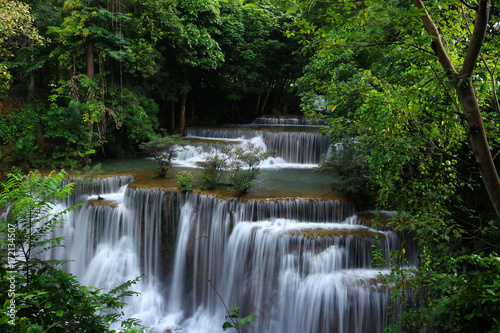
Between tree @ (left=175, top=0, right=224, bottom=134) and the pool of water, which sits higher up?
tree @ (left=175, top=0, right=224, bottom=134)

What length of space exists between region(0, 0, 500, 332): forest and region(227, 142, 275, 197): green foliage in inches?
80.6

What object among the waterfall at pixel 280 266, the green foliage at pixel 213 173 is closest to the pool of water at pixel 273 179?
the green foliage at pixel 213 173

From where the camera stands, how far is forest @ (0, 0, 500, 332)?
312 cm

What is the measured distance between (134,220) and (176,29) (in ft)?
29.8

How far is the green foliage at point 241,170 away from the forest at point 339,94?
205 centimetres

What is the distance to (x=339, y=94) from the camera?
4.14 meters

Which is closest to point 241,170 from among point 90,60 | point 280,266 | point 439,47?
point 280,266

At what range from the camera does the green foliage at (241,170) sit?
29.8ft

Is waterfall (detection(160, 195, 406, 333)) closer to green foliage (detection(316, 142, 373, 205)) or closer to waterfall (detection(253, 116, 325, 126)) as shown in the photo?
green foliage (detection(316, 142, 373, 205))

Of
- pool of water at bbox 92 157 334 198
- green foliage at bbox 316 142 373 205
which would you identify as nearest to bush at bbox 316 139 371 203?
green foliage at bbox 316 142 373 205

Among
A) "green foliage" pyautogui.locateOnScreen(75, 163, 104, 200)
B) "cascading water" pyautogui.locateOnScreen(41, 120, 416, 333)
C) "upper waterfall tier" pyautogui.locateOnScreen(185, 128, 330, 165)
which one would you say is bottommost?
"cascading water" pyautogui.locateOnScreen(41, 120, 416, 333)

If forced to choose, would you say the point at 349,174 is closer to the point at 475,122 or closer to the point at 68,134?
the point at 475,122

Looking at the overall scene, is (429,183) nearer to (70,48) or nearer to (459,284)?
(459,284)

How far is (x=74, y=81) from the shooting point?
41.1ft
